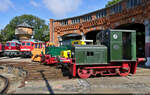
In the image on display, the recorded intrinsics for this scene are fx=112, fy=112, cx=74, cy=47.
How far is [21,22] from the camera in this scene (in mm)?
45156

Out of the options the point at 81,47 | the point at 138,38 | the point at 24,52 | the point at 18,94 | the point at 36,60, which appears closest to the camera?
the point at 18,94

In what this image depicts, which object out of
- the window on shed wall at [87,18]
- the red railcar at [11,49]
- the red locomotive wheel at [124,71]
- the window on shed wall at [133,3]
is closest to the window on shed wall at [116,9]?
the window on shed wall at [133,3]

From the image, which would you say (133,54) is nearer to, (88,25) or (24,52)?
(88,25)

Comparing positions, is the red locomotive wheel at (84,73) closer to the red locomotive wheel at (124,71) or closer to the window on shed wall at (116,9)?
the red locomotive wheel at (124,71)

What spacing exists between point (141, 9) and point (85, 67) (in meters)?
9.59

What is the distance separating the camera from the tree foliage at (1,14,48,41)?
1545 inches

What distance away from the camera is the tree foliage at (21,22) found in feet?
129

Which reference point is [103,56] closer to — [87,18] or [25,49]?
[87,18]

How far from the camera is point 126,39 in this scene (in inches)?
271

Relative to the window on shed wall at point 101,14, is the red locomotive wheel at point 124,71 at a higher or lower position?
lower

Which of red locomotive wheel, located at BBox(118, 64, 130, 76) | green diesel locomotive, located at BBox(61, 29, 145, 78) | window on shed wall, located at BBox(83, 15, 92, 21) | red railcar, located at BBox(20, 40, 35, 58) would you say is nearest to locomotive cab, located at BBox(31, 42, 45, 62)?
red railcar, located at BBox(20, 40, 35, 58)

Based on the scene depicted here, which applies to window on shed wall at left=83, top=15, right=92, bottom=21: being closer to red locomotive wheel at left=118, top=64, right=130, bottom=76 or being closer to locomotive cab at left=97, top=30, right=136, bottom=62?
locomotive cab at left=97, top=30, right=136, bottom=62

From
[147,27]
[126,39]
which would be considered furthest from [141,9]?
[126,39]

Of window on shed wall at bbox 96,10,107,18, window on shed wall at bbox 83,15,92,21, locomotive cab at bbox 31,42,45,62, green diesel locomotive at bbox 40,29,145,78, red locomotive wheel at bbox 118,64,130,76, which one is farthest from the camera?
window on shed wall at bbox 83,15,92,21
